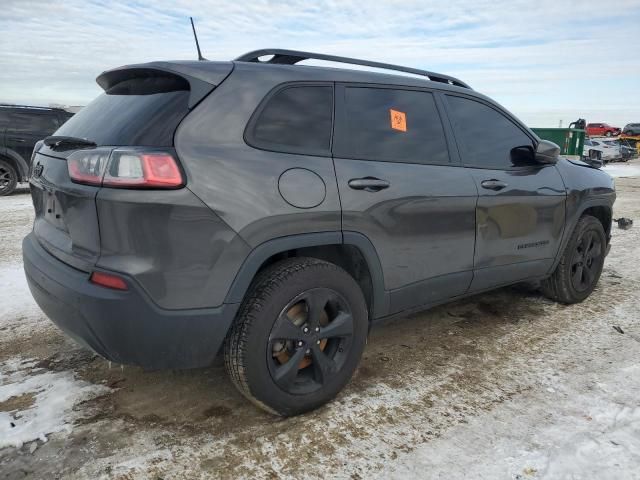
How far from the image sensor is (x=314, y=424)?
2.48 meters

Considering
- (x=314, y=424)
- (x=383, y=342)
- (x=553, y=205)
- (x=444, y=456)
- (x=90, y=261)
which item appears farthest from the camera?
(x=553, y=205)

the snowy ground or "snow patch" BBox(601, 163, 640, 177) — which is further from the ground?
the snowy ground

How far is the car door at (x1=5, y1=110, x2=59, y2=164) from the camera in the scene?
33.1 feet

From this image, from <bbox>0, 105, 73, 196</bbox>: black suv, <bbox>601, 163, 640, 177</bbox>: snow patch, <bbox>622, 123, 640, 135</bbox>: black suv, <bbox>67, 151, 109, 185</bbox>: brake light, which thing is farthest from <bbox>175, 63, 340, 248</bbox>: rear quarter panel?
<bbox>622, 123, 640, 135</bbox>: black suv

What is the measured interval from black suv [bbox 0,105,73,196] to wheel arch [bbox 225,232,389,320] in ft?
30.9

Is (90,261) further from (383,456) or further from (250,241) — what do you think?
(383,456)

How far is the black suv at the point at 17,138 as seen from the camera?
10031 mm

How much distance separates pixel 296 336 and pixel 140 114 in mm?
1236

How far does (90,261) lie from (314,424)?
4.21 ft

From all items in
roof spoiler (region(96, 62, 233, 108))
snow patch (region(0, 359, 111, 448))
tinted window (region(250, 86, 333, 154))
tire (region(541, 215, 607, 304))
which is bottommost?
snow patch (region(0, 359, 111, 448))

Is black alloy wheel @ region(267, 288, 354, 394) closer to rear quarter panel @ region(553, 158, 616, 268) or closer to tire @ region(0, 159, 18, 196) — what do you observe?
rear quarter panel @ region(553, 158, 616, 268)

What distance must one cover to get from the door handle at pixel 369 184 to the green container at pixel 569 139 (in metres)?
24.9

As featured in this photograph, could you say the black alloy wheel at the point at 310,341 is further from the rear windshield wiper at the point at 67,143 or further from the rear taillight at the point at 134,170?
the rear windshield wiper at the point at 67,143

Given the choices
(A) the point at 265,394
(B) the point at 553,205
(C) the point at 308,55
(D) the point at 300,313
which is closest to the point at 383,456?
(A) the point at 265,394
